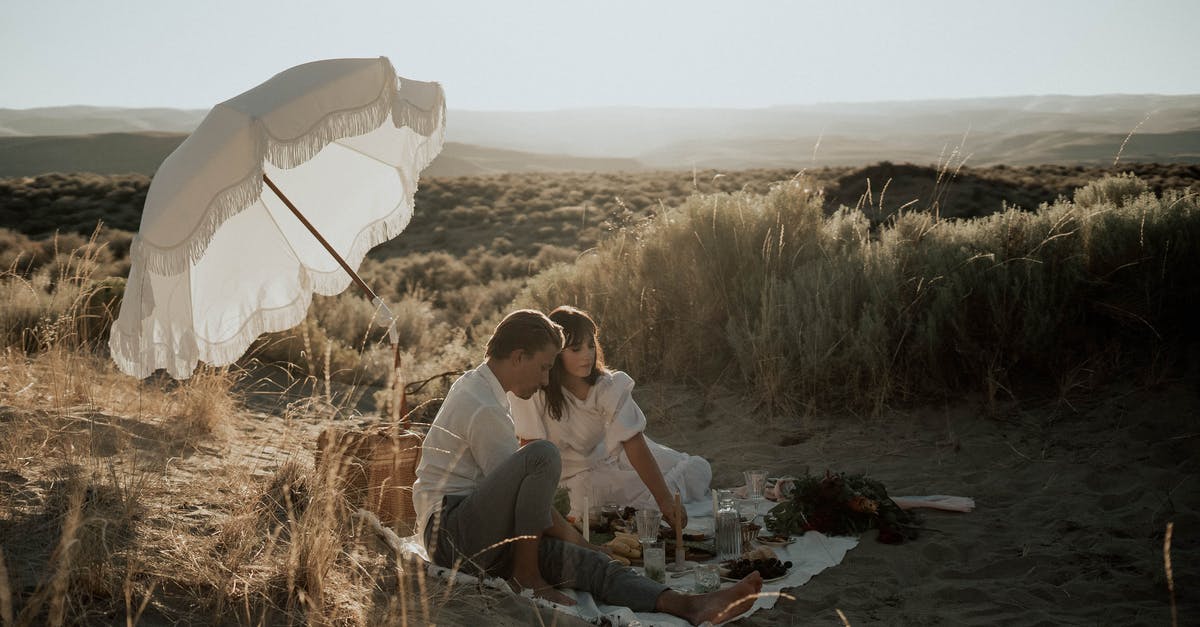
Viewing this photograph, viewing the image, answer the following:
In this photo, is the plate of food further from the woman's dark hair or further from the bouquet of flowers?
the woman's dark hair

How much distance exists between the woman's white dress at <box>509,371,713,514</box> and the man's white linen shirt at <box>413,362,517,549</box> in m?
0.82

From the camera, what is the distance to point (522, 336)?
3.82 metres

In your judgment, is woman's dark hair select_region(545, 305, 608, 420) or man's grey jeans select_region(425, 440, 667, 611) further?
woman's dark hair select_region(545, 305, 608, 420)

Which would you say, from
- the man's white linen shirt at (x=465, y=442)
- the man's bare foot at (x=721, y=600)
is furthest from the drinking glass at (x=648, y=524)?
the man's white linen shirt at (x=465, y=442)

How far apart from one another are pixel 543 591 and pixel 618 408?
48.4 inches

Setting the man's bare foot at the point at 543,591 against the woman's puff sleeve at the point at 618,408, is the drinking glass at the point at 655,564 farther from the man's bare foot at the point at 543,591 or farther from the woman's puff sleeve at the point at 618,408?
the woman's puff sleeve at the point at 618,408

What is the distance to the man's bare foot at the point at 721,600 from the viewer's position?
343cm

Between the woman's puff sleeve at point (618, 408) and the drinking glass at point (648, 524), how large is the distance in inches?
22.7

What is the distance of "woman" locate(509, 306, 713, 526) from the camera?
451 centimetres

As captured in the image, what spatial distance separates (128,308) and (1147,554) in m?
4.78

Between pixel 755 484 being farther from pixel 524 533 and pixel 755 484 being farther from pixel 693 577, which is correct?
pixel 524 533

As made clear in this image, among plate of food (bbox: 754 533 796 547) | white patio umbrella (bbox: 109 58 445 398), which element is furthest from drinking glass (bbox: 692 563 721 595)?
white patio umbrella (bbox: 109 58 445 398)

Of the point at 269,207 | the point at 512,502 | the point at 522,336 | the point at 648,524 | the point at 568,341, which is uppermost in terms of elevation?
the point at 269,207

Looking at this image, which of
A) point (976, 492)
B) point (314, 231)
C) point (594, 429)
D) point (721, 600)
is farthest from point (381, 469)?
point (976, 492)
